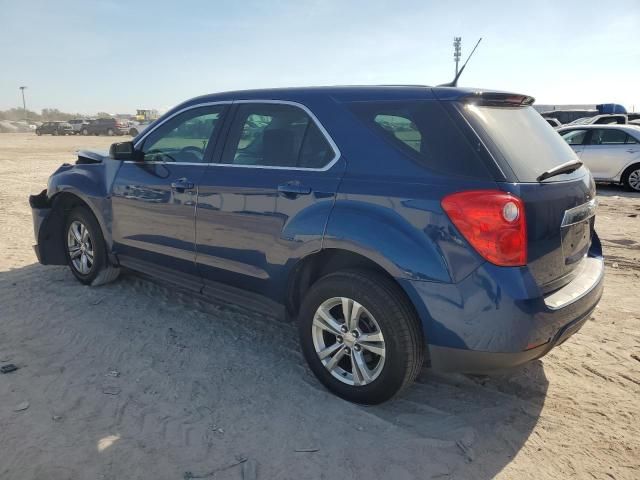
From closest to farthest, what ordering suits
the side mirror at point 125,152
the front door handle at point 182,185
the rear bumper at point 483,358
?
the rear bumper at point 483,358
the front door handle at point 182,185
the side mirror at point 125,152

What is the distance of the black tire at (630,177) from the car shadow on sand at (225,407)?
31.3 ft

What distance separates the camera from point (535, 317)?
8.27 ft

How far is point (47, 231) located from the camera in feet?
16.6

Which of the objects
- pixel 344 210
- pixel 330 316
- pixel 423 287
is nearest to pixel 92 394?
pixel 330 316

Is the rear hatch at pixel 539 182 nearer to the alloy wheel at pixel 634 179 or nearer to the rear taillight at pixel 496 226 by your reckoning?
the rear taillight at pixel 496 226

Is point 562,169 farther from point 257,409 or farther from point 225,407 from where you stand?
point 225,407

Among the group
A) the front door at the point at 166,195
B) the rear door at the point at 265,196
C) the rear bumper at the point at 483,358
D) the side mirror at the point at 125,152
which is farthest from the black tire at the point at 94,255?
the rear bumper at the point at 483,358

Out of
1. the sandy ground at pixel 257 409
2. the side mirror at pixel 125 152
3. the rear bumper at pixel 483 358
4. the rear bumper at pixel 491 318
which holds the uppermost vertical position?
the side mirror at pixel 125 152

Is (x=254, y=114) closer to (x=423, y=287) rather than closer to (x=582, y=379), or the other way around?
(x=423, y=287)

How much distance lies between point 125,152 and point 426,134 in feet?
8.70

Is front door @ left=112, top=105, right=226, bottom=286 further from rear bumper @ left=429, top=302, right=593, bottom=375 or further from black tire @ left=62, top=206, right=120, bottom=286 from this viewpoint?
rear bumper @ left=429, top=302, right=593, bottom=375

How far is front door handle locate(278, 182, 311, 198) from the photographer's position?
311cm

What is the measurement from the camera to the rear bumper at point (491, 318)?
249 centimetres

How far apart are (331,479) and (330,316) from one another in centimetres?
95
